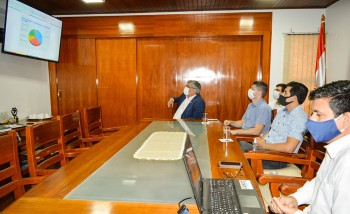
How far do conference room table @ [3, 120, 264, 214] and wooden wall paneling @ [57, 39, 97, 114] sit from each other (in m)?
3.14

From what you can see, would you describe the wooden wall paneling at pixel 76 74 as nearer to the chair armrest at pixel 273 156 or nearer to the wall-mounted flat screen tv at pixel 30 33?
the wall-mounted flat screen tv at pixel 30 33

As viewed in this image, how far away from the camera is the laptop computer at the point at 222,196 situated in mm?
954

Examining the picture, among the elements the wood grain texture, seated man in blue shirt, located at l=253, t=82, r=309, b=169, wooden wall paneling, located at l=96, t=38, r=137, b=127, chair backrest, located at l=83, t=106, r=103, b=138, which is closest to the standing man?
the wood grain texture

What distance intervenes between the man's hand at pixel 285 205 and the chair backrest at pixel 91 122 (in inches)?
80.8

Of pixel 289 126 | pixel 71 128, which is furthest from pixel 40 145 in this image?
pixel 289 126

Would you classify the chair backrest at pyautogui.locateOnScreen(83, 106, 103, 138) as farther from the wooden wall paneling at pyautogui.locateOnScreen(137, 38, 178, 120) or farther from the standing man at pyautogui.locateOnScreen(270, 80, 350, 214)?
the standing man at pyautogui.locateOnScreen(270, 80, 350, 214)

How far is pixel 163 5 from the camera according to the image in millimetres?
3979

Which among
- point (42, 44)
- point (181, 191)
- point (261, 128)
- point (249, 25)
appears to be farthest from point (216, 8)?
point (181, 191)

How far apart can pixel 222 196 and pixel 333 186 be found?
1.53 ft

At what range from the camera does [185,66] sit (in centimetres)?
448

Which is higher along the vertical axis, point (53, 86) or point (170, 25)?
point (170, 25)

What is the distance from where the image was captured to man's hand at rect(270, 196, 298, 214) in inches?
48.5

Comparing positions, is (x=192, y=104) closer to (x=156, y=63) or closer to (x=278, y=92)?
(x=278, y=92)

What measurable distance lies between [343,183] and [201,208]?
55 cm
